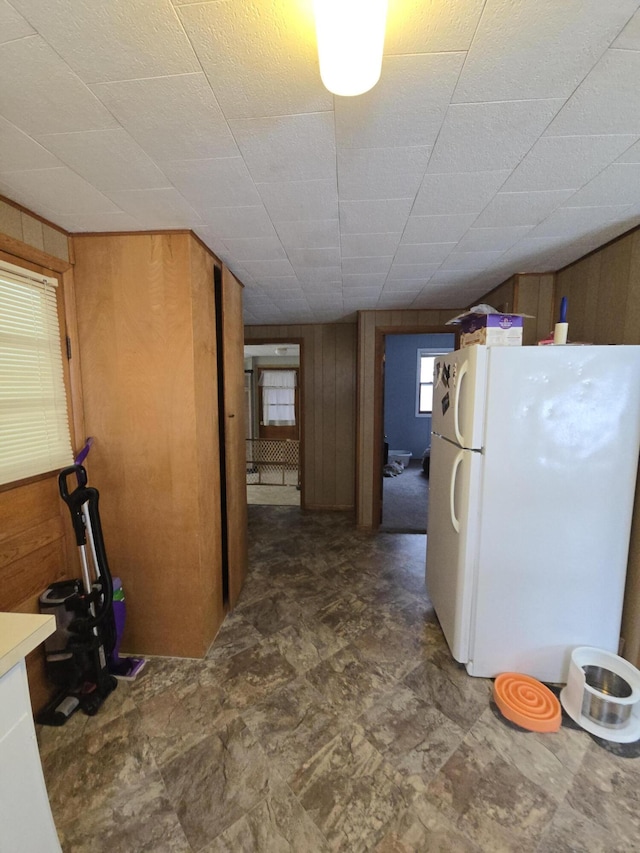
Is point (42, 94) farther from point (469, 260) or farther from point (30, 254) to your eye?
point (469, 260)

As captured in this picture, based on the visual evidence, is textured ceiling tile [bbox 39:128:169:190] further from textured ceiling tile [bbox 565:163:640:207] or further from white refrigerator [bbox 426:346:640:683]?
textured ceiling tile [bbox 565:163:640:207]

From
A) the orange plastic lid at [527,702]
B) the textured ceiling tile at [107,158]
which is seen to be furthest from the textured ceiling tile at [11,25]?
the orange plastic lid at [527,702]

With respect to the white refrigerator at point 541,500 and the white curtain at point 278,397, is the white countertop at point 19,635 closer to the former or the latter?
the white refrigerator at point 541,500

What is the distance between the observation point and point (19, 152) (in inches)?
47.1

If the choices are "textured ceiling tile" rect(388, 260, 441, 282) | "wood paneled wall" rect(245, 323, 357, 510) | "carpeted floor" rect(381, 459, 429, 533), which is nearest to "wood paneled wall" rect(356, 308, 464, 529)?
"carpeted floor" rect(381, 459, 429, 533)

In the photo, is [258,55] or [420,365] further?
[420,365]

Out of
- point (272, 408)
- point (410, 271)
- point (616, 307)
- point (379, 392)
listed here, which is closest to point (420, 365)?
point (272, 408)

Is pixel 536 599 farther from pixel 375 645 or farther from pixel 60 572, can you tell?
pixel 60 572

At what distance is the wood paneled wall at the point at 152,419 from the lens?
5.99ft

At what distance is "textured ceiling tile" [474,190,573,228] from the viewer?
1505mm

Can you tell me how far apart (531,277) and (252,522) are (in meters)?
3.69

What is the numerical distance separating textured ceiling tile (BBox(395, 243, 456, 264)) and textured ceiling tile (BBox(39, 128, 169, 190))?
1353 millimetres

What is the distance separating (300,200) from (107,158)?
2.41 feet

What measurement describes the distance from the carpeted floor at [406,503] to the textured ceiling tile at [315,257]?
9.44 ft
